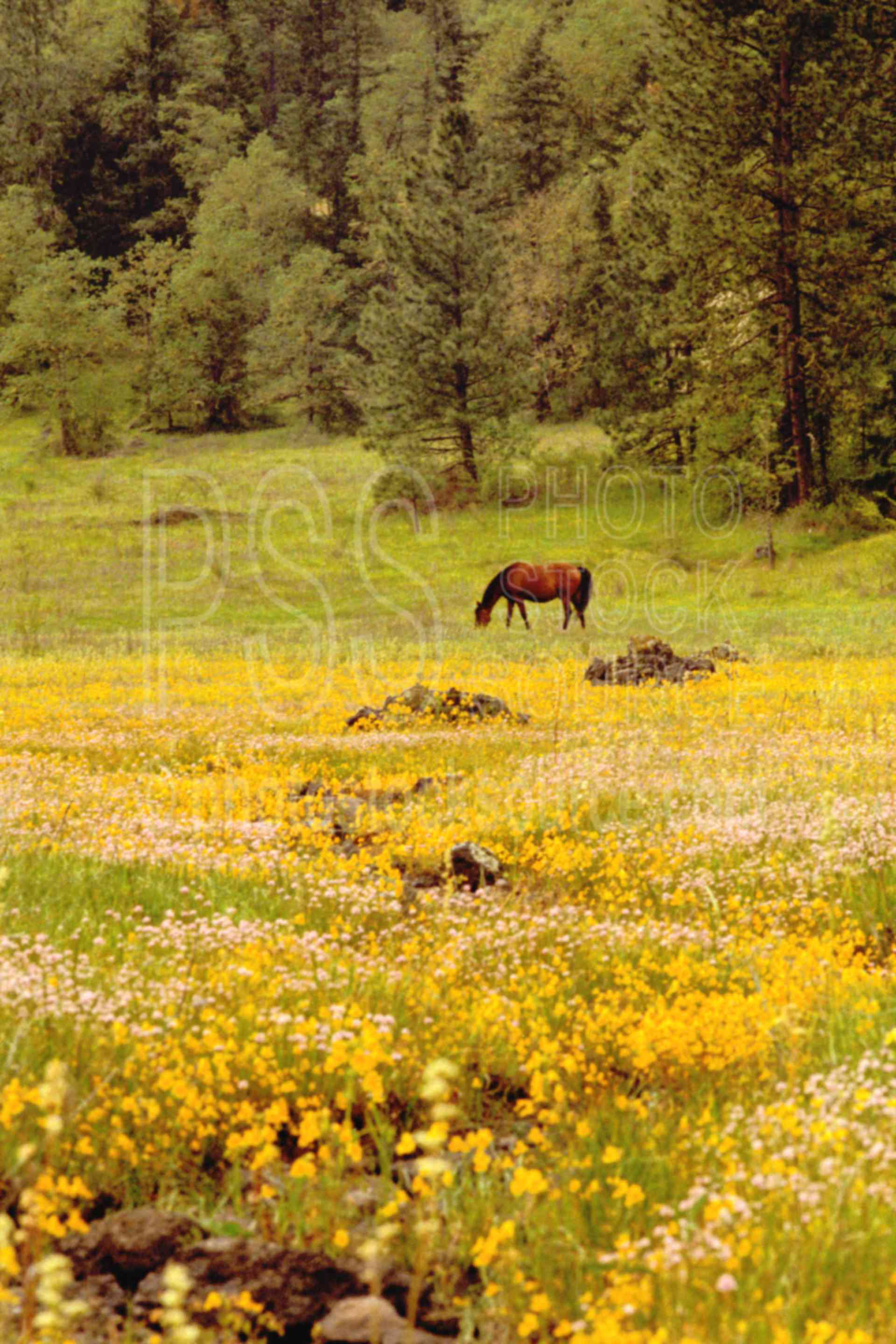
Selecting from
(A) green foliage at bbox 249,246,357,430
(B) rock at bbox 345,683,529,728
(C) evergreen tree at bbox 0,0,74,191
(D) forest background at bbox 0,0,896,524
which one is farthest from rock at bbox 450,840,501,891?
(C) evergreen tree at bbox 0,0,74,191

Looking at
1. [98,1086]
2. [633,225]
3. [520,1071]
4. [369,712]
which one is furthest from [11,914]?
[633,225]

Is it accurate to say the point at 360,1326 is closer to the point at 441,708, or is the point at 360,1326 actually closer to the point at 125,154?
the point at 441,708

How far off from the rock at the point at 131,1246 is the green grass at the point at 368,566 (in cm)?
1779

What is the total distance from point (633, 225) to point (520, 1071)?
5205 cm

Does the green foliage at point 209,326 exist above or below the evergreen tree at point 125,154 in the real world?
below

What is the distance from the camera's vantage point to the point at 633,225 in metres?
51.2

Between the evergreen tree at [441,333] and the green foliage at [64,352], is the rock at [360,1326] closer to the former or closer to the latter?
the evergreen tree at [441,333]

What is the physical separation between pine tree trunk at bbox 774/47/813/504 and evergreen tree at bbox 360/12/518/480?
13735mm

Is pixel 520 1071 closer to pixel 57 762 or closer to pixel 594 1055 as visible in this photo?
pixel 594 1055

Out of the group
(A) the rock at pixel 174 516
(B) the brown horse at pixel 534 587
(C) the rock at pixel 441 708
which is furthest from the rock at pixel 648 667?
(A) the rock at pixel 174 516

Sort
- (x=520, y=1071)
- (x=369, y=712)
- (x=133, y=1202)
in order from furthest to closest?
(x=369, y=712)
(x=520, y=1071)
(x=133, y=1202)

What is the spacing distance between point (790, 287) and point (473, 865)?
40.8m

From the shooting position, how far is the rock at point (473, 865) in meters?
7.25

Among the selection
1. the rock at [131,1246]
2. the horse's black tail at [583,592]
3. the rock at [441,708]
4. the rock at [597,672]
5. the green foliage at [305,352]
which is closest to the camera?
the rock at [131,1246]
